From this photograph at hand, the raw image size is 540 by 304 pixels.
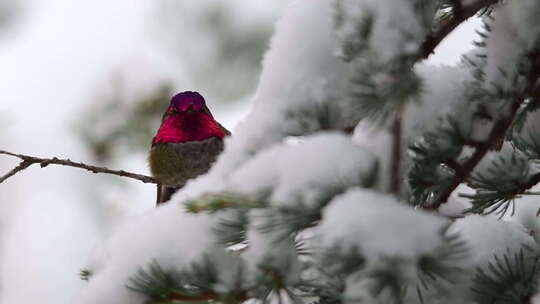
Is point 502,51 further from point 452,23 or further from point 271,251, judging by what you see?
point 271,251

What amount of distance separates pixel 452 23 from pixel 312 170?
43 cm

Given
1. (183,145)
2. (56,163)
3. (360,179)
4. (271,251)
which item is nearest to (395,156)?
(360,179)

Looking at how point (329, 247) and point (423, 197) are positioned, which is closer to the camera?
point (329, 247)

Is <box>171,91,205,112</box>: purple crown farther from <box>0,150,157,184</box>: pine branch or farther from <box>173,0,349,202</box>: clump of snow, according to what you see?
<box>173,0,349,202</box>: clump of snow

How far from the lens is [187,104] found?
3096mm

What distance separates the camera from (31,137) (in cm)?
421

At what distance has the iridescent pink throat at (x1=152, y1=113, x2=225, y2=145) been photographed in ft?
10.0

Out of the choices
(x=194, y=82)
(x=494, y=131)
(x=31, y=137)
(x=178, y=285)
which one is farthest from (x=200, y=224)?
(x=194, y=82)

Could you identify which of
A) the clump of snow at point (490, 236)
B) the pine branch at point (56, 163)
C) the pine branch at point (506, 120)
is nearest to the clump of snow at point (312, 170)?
the pine branch at point (506, 120)

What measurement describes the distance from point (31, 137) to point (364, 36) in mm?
3340

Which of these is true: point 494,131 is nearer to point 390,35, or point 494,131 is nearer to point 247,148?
point 390,35

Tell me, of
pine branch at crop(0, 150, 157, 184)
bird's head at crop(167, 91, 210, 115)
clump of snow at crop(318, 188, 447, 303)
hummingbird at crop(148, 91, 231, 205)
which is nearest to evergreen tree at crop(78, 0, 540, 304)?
clump of snow at crop(318, 188, 447, 303)

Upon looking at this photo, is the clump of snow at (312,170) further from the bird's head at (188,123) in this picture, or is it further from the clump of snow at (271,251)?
the bird's head at (188,123)

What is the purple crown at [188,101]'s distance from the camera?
3082mm
